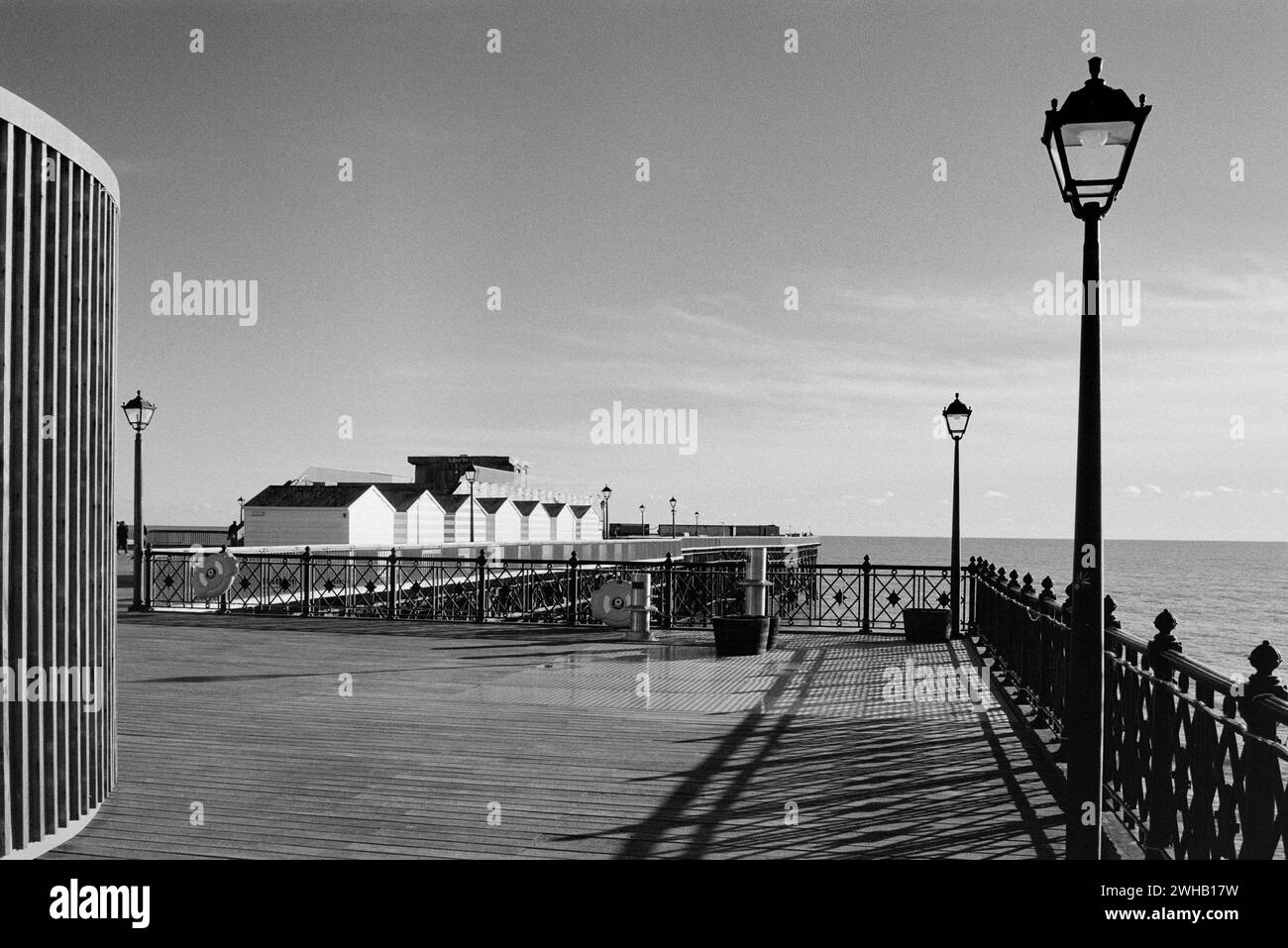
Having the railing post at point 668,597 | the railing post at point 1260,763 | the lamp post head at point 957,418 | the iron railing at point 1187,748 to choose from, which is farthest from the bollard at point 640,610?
the railing post at point 1260,763

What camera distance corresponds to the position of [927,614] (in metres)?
15.0

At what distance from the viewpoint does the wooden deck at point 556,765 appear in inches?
212

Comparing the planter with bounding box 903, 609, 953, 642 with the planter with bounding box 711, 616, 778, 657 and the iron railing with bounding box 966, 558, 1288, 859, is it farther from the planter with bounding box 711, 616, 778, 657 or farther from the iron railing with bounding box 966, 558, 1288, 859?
the iron railing with bounding box 966, 558, 1288, 859

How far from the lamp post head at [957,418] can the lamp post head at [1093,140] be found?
12.1m

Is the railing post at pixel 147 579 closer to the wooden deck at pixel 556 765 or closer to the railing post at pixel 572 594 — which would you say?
the wooden deck at pixel 556 765

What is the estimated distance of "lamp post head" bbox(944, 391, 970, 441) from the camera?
16.6 meters

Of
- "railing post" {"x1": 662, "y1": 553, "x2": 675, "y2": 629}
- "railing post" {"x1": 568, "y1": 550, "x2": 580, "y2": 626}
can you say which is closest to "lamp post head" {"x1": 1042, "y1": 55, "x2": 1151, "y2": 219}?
"railing post" {"x1": 662, "y1": 553, "x2": 675, "y2": 629}

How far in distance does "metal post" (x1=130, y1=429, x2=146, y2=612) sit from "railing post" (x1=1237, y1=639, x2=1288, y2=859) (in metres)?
18.4

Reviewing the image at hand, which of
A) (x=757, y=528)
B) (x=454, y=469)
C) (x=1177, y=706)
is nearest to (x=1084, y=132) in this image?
(x=1177, y=706)

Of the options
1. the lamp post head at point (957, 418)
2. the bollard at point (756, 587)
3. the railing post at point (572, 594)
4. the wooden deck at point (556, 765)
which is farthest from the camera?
the railing post at point (572, 594)

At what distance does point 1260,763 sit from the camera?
3549mm

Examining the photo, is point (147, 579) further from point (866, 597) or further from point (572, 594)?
point (866, 597)
